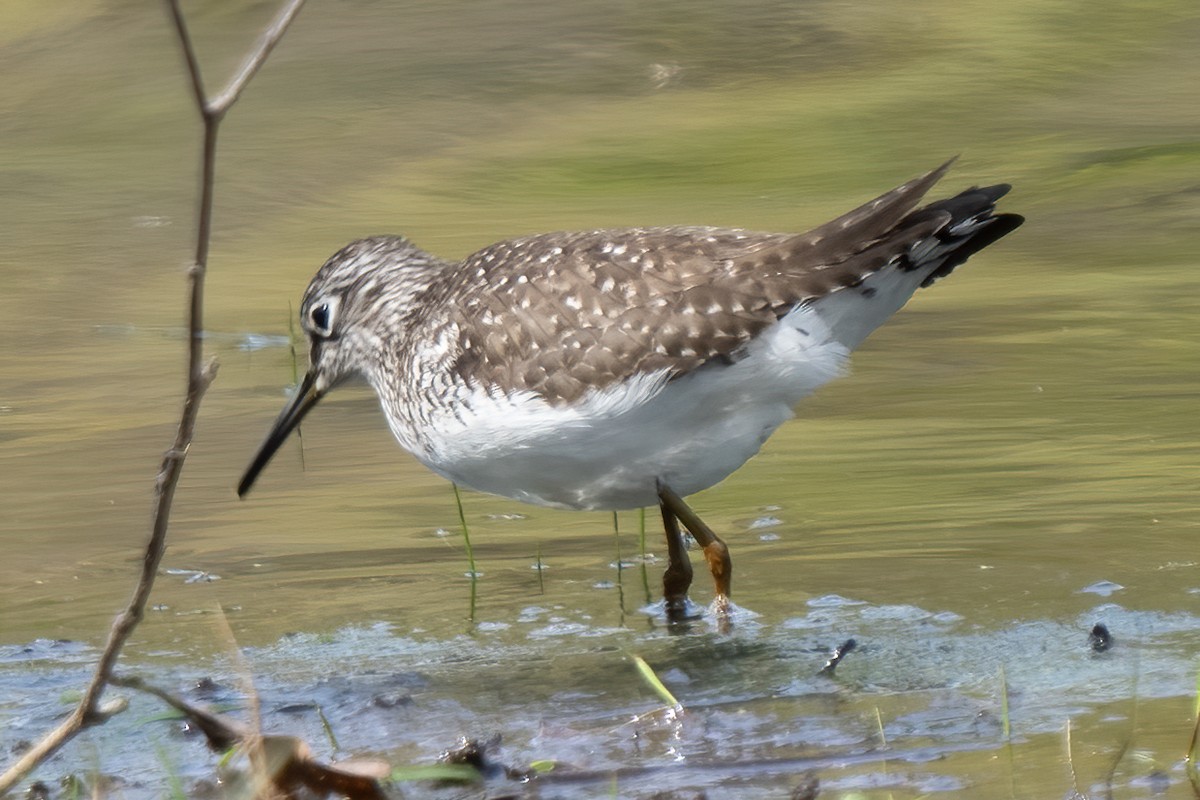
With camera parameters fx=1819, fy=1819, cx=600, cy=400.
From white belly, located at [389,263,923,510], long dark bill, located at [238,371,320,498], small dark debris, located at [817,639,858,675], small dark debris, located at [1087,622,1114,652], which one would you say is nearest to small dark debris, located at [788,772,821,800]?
small dark debris, located at [817,639,858,675]

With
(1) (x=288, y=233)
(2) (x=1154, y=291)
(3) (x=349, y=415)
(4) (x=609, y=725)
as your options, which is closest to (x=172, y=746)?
(4) (x=609, y=725)

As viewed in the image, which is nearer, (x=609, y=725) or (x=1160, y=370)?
(x=609, y=725)

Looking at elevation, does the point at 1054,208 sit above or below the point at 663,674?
below

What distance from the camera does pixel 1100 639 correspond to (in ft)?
16.0

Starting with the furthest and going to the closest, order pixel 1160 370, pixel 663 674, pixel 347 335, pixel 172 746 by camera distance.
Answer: pixel 1160 370 < pixel 347 335 < pixel 663 674 < pixel 172 746

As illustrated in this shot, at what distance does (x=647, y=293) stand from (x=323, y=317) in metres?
1.79

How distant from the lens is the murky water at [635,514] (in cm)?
464

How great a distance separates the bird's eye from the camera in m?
6.83

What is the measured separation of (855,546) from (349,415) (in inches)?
128

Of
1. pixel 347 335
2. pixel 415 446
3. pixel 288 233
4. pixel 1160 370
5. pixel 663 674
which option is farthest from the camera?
pixel 288 233

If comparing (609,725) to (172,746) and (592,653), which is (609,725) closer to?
(592,653)

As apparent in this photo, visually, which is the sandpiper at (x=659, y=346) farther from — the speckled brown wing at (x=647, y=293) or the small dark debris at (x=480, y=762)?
the small dark debris at (x=480, y=762)

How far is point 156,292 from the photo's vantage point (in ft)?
37.6


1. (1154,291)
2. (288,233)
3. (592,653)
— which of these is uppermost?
(592,653)
